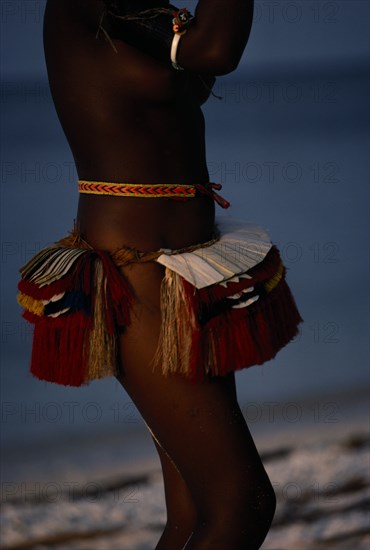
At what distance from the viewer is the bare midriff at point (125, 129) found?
1.52m

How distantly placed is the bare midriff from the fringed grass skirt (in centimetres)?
4

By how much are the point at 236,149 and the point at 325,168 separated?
0.50 meters

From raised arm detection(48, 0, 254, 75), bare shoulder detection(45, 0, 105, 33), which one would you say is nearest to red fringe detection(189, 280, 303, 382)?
raised arm detection(48, 0, 254, 75)

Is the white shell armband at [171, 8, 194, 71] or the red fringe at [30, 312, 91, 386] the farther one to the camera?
the red fringe at [30, 312, 91, 386]

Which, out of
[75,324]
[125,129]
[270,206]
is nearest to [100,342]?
[75,324]

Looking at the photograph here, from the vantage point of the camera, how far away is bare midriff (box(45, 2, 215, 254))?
4.98ft

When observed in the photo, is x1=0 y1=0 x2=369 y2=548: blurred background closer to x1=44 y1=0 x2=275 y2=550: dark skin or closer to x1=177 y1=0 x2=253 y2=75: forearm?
x1=44 y1=0 x2=275 y2=550: dark skin

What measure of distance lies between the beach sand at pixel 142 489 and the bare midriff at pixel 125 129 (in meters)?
0.99

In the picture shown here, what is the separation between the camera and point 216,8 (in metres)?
1.42

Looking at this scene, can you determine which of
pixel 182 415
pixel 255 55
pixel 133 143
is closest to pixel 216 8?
pixel 133 143

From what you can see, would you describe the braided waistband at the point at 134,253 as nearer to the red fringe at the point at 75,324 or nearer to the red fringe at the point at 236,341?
the red fringe at the point at 75,324

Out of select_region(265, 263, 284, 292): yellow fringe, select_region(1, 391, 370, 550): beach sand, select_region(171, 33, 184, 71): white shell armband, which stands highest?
select_region(171, 33, 184, 71): white shell armband

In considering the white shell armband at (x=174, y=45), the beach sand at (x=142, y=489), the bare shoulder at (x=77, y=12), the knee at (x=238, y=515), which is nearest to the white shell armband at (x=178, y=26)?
the white shell armband at (x=174, y=45)

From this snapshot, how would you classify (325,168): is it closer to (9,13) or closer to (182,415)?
(9,13)
